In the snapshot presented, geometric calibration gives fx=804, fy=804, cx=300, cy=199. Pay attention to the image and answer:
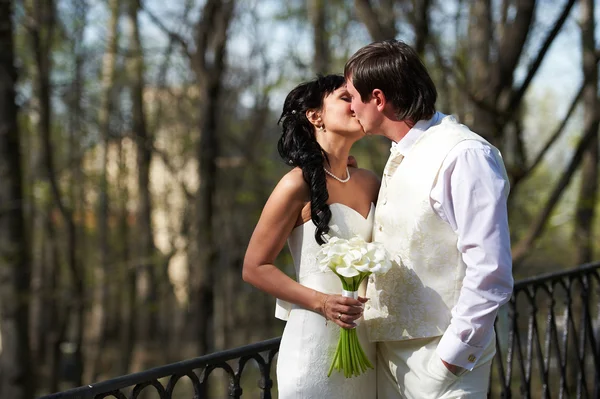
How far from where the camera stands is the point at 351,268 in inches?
95.9

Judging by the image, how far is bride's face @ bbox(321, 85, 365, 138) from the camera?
109 inches

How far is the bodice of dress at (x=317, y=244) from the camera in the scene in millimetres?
2689

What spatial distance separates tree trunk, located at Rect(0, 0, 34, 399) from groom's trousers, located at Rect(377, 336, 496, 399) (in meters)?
6.25

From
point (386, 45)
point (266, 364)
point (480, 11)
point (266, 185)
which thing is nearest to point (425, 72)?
point (386, 45)

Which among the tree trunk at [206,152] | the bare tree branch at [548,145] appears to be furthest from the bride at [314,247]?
the tree trunk at [206,152]

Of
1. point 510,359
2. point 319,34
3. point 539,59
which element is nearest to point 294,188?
point 510,359

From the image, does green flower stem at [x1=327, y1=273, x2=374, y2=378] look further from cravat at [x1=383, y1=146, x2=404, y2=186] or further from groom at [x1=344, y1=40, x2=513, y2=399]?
cravat at [x1=383, y1=146, x2=404, y2=186]

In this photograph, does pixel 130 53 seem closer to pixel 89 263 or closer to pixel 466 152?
pixel 466 152

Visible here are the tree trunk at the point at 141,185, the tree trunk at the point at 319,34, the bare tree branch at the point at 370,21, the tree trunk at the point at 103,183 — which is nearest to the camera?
the bare tree branch at the point at 370,21

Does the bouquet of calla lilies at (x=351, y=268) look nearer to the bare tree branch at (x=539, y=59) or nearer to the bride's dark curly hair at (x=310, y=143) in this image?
the bride's dark curly hair at (x=310, y=143)

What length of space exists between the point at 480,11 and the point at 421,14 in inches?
71.5

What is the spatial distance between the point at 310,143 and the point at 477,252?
77 centimetres

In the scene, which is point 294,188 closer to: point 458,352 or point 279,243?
point 279,243

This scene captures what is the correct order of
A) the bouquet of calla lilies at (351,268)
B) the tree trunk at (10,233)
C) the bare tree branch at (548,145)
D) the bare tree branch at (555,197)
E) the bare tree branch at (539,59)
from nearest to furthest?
the bouquet of calla lilies at (351,268)
the bare tree branch at (539,59)
the bare tree branch at (548,145)
the bare tree branch at (555,197)
the tree trunk at (10,233)
